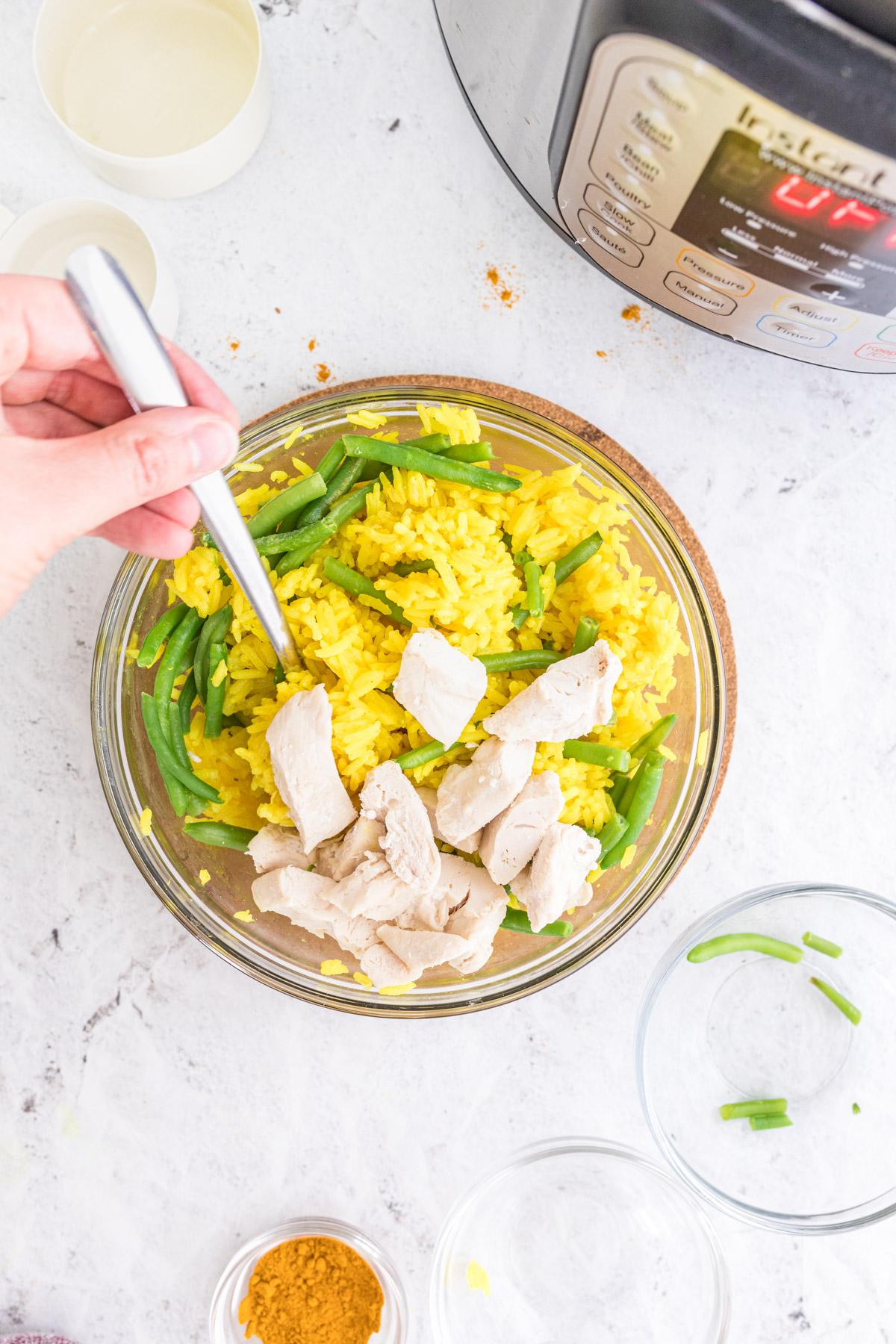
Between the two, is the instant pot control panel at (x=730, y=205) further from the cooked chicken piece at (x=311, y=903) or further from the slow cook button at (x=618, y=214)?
the cooked chicken piece at (x=311, y=903)

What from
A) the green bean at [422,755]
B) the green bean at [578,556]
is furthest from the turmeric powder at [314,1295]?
the green bean at [578,556]

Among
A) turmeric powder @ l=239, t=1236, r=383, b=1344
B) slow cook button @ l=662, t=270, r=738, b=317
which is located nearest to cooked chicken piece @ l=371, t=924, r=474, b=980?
turmeric powder @ l=239, t=1236, r=383, b=1344

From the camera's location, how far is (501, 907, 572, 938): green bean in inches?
46.4

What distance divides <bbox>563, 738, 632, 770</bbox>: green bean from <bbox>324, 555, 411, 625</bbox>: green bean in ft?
0.79

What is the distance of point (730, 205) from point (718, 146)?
0.06m

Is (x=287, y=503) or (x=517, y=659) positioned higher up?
(x=287, y=503)

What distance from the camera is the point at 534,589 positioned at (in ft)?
3.72

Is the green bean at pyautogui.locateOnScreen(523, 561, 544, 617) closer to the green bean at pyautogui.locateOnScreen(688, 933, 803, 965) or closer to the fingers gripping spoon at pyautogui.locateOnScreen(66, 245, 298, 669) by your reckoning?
the fingers gripping spoon at pyautogui.locateOnScreen(66, 245, 298, 669)

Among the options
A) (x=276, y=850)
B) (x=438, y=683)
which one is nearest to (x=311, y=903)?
(x=276, y=850)

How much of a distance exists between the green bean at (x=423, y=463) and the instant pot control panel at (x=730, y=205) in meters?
0.26

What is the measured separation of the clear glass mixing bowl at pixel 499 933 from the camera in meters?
1.25

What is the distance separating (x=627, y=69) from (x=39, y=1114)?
141 centimetres

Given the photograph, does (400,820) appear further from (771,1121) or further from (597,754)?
(771,1121)

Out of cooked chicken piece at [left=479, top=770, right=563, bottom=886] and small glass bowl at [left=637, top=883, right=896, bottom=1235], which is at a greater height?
cooked chicken piece at [left=479, top=770, right=563, bottom=886]
